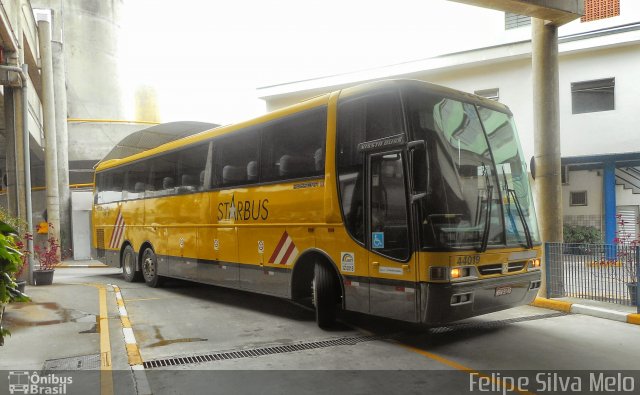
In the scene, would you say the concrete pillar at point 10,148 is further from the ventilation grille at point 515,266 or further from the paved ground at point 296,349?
the ventilation grille at point 515,266

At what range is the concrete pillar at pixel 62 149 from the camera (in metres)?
22.7

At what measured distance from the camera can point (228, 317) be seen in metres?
8.63

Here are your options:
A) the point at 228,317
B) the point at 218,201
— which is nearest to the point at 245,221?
the point at 218,201

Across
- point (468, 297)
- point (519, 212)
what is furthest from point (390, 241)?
point (519, 212)

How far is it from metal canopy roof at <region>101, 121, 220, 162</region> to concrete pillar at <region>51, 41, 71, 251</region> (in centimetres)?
254

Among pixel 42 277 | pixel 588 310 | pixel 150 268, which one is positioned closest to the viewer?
pixel 588 310

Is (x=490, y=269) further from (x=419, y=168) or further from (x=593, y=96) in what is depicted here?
(x=593, y=96)

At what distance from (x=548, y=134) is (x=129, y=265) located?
11.0 metres

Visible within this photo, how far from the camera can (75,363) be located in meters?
5.66

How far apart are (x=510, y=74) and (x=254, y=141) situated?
12.4 m

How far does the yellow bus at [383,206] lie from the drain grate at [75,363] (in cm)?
310

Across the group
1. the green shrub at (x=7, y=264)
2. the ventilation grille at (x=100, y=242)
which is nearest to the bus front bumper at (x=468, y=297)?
the green shrub at (x=7, y=264)

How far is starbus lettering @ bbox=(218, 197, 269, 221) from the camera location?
854 centimetres

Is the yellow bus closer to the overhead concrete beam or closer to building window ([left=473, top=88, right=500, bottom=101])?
the overhead concrete beam
